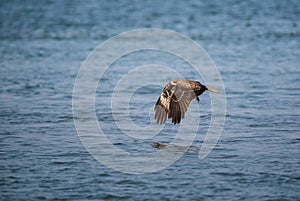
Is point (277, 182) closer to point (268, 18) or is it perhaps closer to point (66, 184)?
point (66, 184)

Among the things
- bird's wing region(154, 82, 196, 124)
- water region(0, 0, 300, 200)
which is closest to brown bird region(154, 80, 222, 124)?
bird's wing region(154, 82, 196, 124)

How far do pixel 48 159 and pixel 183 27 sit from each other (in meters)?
13.8

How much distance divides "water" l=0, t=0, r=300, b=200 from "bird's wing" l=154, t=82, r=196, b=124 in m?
0.32

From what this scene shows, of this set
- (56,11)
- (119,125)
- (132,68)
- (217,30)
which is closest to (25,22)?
(56,11)

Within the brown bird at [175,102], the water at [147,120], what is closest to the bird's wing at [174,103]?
the brown bird at [175,102]

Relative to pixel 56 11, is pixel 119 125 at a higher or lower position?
lower

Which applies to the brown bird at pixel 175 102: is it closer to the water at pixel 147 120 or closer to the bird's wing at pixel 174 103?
the bird's wing at pixel 174 103

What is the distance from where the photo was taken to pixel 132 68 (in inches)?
571

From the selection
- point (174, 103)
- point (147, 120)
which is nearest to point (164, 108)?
point (174, 103)

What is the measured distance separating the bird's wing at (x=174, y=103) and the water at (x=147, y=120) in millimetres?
316

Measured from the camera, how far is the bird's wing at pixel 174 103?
887 cm

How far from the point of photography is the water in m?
7.15

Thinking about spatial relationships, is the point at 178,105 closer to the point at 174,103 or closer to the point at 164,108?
the point at 174,103

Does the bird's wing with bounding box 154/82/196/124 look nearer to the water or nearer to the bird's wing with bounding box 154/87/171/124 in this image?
the bird's wing with bounding box 154/87/171/124
